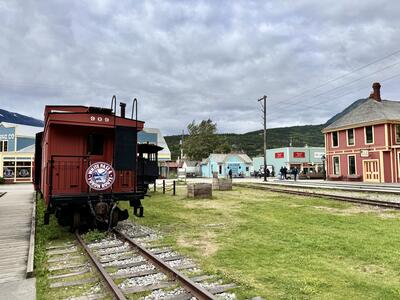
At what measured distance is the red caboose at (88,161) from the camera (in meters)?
8.19

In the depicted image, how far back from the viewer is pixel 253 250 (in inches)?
267

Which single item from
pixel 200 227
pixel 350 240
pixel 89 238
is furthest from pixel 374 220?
pixel 89 238

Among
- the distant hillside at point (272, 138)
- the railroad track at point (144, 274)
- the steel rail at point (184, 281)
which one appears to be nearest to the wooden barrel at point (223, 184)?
the railroad track at point (144, 274)

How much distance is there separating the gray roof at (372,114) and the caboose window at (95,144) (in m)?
Answer: 28.0

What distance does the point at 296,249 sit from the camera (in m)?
6.84

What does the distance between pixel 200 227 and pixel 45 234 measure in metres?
4.25

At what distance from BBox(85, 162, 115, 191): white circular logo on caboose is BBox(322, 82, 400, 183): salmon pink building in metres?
28.1

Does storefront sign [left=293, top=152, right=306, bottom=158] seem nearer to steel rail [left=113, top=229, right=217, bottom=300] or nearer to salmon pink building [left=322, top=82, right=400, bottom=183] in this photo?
salmon pink building [left=322, top=82, right=400, bottom=183]

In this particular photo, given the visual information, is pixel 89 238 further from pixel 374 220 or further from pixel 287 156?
pixel 287 156

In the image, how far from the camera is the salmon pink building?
29328 mm

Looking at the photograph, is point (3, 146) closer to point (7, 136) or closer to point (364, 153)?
point (7, 136)

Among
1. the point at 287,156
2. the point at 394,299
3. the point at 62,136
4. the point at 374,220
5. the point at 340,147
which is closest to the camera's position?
the point at 394,299

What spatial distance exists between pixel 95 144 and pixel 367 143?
29218 mm

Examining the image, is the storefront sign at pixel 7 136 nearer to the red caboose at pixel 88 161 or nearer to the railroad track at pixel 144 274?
the red caboose at pixel 88 161
